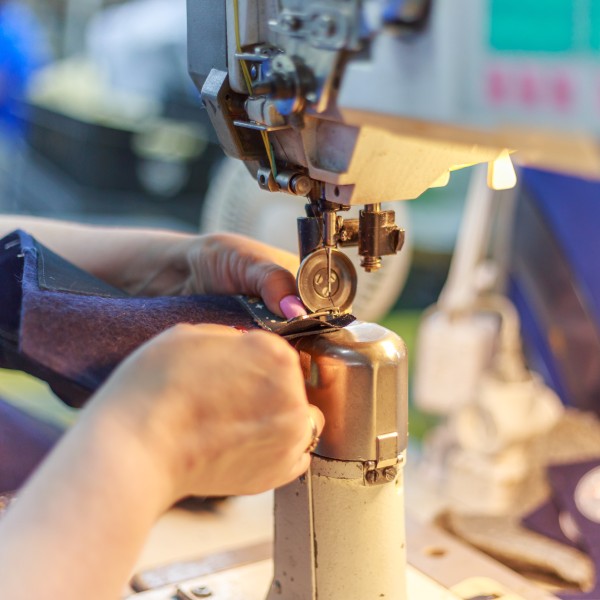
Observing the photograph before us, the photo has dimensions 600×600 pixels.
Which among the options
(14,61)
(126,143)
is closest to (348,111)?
(126,143)

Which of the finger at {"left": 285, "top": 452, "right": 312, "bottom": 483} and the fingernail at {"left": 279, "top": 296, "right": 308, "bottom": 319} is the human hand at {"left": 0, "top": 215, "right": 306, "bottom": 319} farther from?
the finger at {"left": 285, "top": 452, "right": 312, "bottom": 483}

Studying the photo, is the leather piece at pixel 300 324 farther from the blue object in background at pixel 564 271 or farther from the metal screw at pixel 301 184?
the blue object in background at pixel 564 271

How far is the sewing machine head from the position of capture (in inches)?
20.4

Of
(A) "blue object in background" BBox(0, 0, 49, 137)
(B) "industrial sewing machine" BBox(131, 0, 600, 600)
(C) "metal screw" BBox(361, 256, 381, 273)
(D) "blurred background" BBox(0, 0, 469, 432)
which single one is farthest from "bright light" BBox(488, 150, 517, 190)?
(A) "blue object in background" BBox(0, 0, 49, 137)

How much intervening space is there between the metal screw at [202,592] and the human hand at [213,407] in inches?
10.5

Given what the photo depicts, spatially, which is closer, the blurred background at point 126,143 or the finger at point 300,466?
the finger at point 300,466

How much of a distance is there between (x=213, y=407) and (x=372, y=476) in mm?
177

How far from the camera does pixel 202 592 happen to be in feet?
2.64

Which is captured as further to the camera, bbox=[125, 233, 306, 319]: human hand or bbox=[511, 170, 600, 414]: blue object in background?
bbox=[511, 170, 600, 414]: blue object in background

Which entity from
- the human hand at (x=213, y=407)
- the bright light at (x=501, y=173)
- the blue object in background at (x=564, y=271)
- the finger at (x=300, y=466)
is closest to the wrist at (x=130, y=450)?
the human hand at (x=213, y=407)

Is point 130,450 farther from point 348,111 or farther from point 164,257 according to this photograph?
point 164,257

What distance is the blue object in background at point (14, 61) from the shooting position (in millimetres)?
3482

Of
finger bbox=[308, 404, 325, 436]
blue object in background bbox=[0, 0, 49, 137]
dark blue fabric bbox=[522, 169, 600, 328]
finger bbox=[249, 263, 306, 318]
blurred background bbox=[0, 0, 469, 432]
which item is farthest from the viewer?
blue object in background bbox=[0, 0, 49, 137]

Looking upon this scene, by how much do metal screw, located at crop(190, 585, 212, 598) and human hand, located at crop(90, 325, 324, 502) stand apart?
0.27 meters
